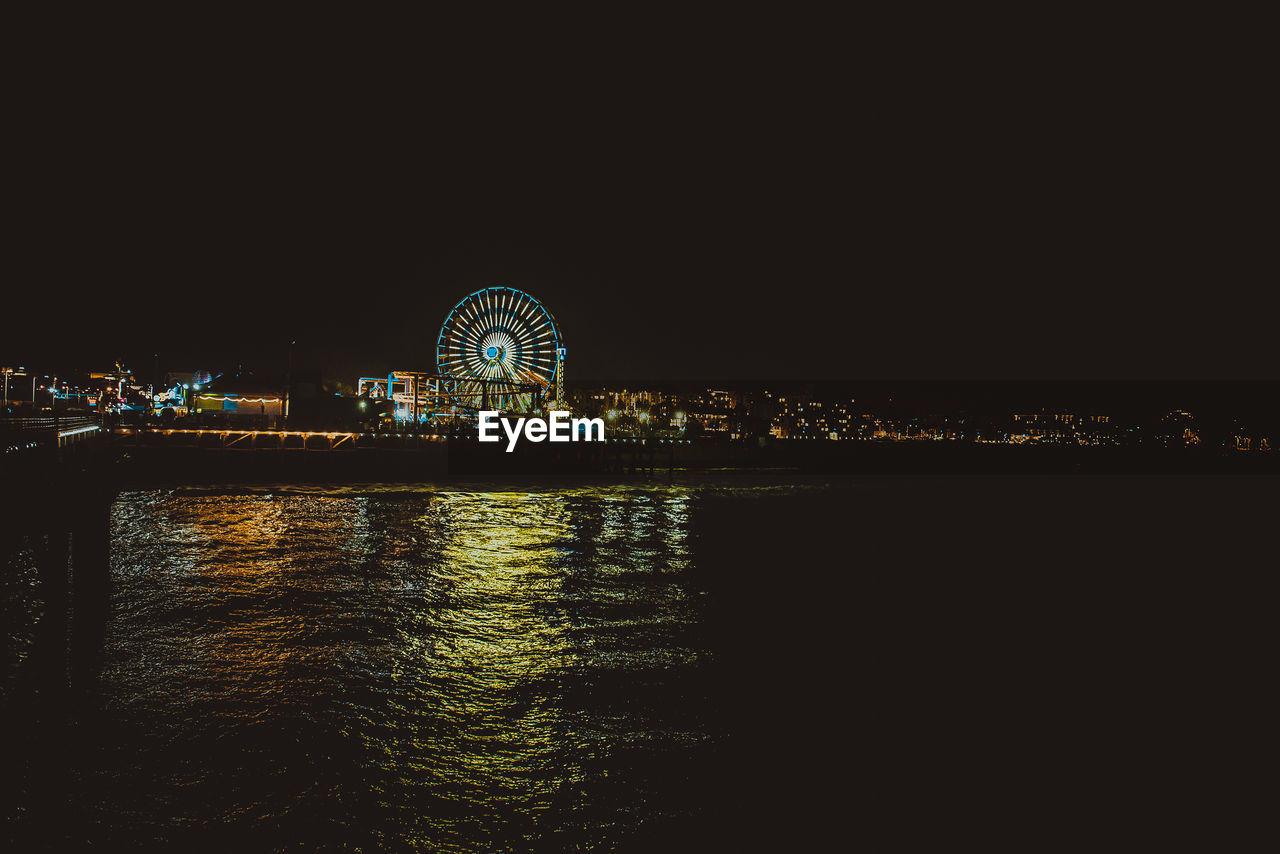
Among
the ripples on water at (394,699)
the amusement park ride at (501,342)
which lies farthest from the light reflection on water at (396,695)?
the amusement park ride at (501,342)

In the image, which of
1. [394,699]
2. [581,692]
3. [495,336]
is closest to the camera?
[394,699]

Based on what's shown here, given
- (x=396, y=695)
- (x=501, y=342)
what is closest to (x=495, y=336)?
(x=501, y=342)

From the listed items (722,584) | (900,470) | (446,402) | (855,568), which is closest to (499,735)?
(722,584)

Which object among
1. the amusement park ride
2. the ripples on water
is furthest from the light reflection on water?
the amusement park ride

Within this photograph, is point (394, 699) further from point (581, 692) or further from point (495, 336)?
point (495, 336)

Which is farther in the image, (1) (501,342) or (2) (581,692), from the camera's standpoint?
(1) (501,342)

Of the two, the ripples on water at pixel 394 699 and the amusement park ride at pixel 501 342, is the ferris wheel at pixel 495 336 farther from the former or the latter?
the ripples on water at pixel 394 699
